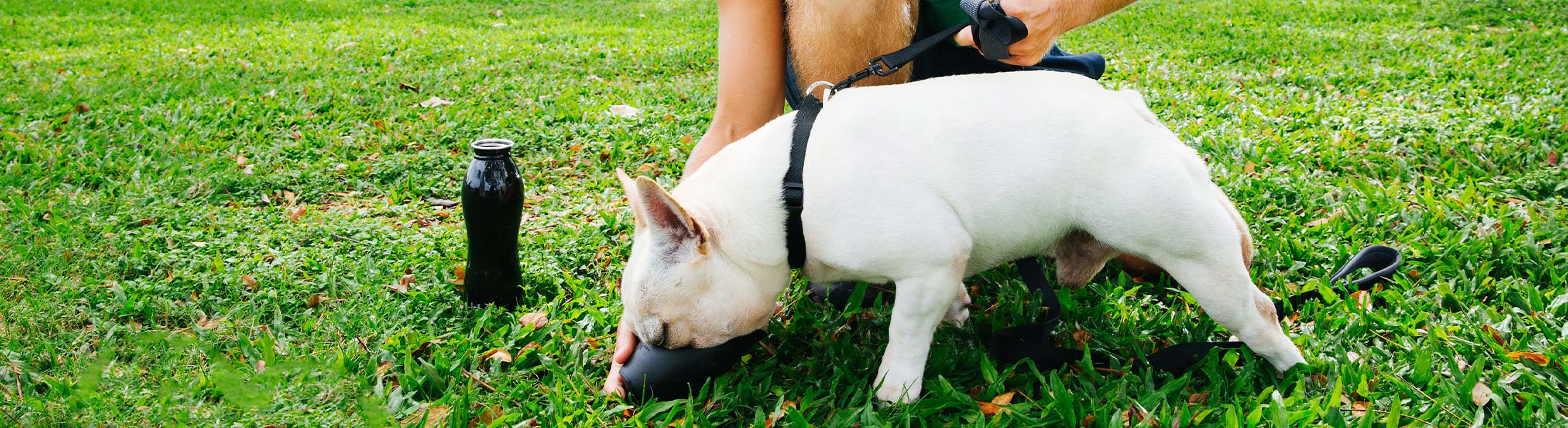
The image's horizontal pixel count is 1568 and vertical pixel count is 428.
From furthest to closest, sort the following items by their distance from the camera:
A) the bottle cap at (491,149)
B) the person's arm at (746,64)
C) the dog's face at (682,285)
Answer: the person's arm at (746,64)
the bottle cap at (491,149)
the dog's face at (682,285)

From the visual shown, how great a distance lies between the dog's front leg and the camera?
81.8 inches

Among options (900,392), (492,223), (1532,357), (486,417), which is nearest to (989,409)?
(900,392)

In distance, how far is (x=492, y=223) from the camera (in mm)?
2604

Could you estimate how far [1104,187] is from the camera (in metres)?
2.05

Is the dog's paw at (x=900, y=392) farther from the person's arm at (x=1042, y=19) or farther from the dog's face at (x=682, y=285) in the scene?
the person's arm at (x=1042, y=19)

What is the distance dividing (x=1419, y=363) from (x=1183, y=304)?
643mm

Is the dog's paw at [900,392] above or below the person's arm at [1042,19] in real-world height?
below

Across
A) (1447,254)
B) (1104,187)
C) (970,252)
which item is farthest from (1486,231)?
(970,252)

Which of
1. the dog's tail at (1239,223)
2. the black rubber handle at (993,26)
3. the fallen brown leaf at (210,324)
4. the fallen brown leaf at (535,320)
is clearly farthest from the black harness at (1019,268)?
the fallen brown leaf at (210,324)

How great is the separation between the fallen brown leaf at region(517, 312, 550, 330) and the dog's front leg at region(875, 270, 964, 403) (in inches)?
42.0

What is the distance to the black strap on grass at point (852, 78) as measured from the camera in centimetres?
208

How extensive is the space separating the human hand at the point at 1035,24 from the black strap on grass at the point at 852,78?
0.04 meters

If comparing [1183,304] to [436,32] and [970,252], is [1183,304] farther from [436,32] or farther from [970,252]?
[436,32]

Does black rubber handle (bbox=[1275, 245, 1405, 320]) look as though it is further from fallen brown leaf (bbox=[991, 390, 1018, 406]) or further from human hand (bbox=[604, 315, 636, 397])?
human hand (bbox=[604, 315, 636, 397])
